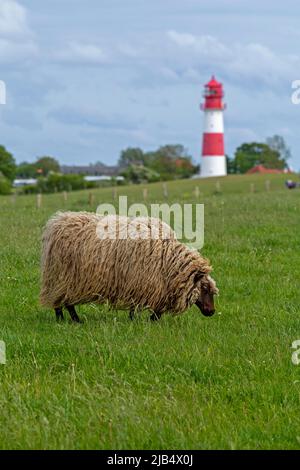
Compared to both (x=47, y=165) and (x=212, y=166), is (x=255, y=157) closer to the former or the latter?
(x=47, y=165)

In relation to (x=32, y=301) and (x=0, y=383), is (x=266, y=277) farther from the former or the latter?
(x=0, y=383)

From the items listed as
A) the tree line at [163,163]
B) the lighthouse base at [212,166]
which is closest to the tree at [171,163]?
the tree line at [163,163]

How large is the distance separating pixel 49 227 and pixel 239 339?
3029 millimetres

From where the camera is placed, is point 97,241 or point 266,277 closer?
point 97,241

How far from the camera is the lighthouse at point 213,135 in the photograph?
277 ft

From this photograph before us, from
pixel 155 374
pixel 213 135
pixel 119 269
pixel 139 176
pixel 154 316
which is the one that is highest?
pixel 213 135

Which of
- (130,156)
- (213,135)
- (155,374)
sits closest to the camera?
(155,374)

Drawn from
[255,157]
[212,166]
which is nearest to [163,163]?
[255,157]

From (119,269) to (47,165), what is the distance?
116803 mm

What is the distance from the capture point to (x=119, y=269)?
991 centimetres

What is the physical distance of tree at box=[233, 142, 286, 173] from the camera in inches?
4806

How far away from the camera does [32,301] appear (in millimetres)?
10938

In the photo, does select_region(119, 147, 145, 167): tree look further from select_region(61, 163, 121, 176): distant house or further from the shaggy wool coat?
the shaggy wool coat
